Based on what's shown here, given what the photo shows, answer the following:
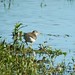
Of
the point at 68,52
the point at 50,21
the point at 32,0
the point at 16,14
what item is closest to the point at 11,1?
the point at 32,0

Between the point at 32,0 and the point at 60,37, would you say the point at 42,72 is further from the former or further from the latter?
the point at 32,0

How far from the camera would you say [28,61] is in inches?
301

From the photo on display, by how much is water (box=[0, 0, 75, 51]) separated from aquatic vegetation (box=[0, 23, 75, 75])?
1157 millimetres

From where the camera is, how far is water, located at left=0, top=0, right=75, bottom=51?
11.3m

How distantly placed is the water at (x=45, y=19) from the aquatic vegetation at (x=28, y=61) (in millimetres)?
1157

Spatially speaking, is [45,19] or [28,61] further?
[45,19]

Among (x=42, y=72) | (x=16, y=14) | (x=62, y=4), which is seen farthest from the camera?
(x=62, y=4)

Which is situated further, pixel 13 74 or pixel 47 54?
pixel 47 54

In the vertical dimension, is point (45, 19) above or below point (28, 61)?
below

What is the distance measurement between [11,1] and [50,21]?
520 centimetres

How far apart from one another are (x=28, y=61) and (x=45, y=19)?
7013mm

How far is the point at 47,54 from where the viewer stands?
9039 mm

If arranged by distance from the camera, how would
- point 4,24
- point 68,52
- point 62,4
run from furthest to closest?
1. point 62,4
2. point 4,24
3. point 68,52

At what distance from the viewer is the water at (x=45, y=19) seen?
37.2ft
